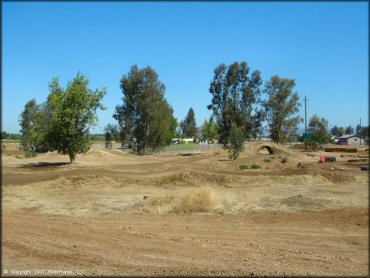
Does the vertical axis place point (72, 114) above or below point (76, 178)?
above

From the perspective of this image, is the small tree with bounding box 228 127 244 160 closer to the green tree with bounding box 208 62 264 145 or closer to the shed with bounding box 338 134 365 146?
the green tree with bounding box 208 62 264 145

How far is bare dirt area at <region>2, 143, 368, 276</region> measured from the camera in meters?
7.89

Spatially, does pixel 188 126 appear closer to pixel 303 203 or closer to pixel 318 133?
pixel 318 133

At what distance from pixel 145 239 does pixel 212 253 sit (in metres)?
2.40

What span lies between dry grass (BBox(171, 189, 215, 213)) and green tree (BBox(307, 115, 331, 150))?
68.6 metres

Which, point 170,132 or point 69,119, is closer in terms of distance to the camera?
point 69,119

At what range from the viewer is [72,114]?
34.7m

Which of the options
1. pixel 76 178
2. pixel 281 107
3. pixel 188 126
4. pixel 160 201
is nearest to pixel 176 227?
pixel 160 201

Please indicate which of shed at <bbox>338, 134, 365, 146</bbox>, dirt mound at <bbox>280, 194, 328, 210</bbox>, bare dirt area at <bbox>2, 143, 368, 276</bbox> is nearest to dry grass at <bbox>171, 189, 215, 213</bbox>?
bare dirt area at <bbox>2, 143, 368, 276</bbox>

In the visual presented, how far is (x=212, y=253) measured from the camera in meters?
9.59

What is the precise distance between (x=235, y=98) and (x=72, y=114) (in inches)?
1783

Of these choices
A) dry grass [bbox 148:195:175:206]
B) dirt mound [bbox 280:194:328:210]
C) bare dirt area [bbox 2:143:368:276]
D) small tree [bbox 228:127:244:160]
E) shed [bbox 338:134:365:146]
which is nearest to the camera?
bare dirt area [bbox 2:143:368:276]

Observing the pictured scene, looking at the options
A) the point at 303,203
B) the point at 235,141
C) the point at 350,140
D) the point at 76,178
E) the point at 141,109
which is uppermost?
the point at 141,109

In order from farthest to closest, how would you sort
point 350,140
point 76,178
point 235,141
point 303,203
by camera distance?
point 350,140 < point 235,141 < point 76,178 < point 303,203
